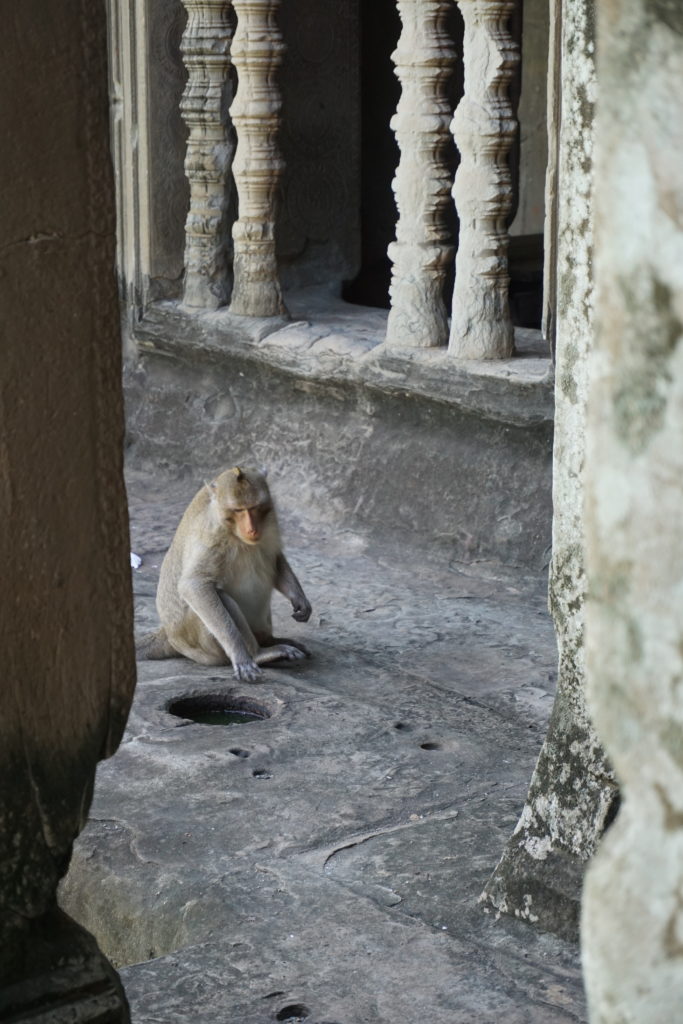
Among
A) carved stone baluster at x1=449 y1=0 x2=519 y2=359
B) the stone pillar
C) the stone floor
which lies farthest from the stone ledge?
the stone pillar

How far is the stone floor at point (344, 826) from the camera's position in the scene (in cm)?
376

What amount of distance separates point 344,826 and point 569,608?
1212 mm

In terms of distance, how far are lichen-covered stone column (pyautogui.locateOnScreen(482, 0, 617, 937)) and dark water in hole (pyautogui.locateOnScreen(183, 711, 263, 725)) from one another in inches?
73.7

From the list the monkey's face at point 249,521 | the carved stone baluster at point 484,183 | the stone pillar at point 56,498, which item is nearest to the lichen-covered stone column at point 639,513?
the stone pillar at point 56,498

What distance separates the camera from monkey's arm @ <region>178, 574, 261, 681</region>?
610 centimetres

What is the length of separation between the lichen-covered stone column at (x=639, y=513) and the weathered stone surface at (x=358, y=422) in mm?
5720

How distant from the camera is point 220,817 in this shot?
4.82m

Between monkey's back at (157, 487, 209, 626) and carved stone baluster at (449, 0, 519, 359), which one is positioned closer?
monkey's back at (157, 487, 209, 626)

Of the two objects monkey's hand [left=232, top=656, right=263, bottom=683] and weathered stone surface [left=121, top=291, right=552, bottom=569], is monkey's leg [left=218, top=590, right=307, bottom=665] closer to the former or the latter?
monkey's hand [left=232, top=656, right=263, bottom=683]

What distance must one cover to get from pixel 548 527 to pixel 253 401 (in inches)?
80.6

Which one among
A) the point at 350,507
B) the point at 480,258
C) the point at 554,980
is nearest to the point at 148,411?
the point at 350,507

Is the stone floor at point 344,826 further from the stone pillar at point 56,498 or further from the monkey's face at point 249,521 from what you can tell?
the stone pillar at point 56,498

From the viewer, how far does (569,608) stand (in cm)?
386

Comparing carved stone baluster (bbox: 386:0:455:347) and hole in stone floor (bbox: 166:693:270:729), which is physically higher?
carved stone baluster (bbox: 386:0:455:347)
